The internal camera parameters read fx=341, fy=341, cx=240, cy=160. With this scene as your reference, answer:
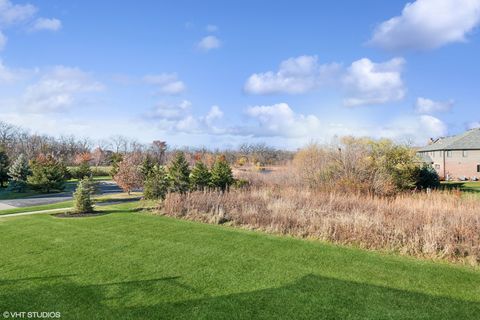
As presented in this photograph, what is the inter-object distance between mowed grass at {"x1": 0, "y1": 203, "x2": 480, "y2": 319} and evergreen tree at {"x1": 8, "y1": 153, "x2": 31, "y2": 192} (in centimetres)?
1707

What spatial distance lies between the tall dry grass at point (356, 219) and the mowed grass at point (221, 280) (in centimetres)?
71

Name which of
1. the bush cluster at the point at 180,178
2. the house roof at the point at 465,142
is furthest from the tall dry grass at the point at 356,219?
the house roof at the point at 465,142

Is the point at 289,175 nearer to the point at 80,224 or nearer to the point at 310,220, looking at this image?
the point at 310,220

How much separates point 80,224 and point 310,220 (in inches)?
268

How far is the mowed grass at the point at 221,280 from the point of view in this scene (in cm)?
455

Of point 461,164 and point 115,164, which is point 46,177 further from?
point 461,164

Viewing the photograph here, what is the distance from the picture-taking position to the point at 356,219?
28.0 feet

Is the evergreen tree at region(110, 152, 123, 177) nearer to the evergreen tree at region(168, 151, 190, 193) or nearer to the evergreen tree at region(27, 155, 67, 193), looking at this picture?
the evergreen tree at region(27, 155, 67, 193)

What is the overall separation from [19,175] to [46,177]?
9.41ft

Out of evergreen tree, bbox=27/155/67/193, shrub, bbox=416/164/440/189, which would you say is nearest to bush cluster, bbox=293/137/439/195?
shrub, bbox=416/164/440/189

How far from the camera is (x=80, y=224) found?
33.8 ft

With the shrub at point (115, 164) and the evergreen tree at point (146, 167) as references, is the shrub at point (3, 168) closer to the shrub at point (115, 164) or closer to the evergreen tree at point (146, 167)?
the shrub at point (115, 164)

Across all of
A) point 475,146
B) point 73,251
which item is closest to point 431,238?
point 73,251
